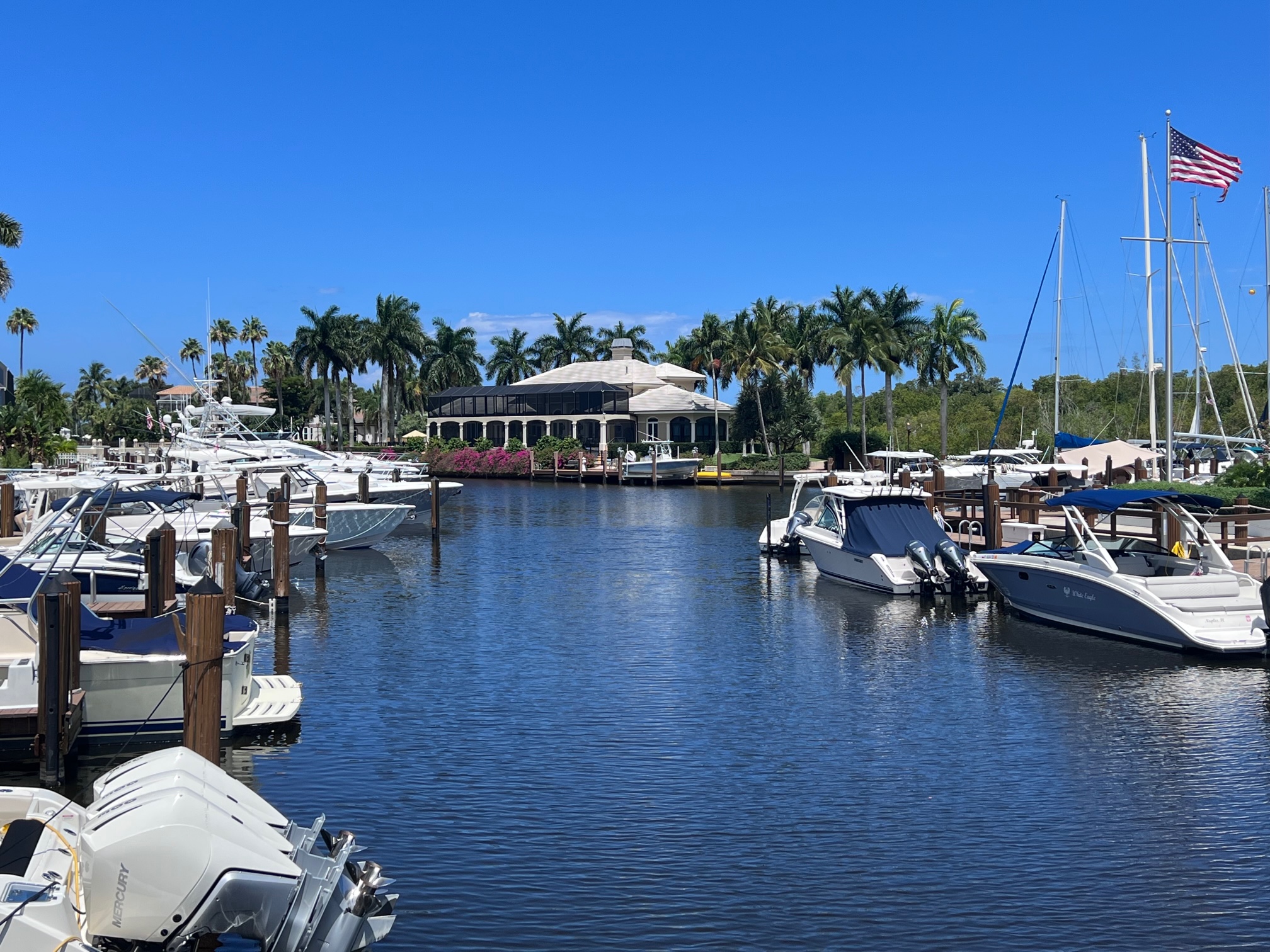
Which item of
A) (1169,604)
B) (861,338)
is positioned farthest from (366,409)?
(1169,604)

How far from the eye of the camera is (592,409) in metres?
98.4

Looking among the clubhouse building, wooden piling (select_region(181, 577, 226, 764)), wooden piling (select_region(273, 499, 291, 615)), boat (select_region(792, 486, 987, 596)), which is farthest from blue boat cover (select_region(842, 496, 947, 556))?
the clubhouse building

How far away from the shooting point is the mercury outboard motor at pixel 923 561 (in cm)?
3012

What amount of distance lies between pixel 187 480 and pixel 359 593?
24.9 ft

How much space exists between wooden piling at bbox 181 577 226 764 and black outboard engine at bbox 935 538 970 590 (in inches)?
819

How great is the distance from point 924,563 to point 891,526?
5.73 feet

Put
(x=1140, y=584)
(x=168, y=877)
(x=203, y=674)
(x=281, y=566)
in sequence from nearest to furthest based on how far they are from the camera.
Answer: (x=168, y=877)
(x=203, y=674)
(x=1140, y=584)
(x=281, y=566)

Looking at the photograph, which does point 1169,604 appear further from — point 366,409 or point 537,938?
point 366,409

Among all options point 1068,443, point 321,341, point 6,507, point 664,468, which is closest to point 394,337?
point 321,341

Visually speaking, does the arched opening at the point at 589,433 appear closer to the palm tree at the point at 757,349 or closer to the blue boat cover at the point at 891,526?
the palm tree at the point at 757,349

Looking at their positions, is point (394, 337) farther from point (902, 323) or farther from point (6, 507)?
point (6, 507)

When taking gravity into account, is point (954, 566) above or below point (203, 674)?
below

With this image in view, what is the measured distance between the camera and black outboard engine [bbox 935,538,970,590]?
98.7ft

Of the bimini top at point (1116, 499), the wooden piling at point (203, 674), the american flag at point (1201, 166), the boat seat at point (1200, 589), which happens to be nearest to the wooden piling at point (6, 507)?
the wooden piling at point (203, 674)
